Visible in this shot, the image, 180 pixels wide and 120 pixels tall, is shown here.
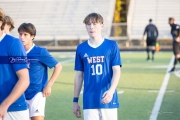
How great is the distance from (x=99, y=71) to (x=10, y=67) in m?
1.73

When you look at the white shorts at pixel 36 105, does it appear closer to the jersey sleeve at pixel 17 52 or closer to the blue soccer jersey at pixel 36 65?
the blue soccer jersey at pixel 36 65

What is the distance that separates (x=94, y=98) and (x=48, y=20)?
40.1 m

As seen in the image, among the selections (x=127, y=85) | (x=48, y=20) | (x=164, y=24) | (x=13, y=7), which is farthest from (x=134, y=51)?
(x=127, y=85)

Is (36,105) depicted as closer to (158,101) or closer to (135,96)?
(158,101)

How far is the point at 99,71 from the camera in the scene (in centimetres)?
697

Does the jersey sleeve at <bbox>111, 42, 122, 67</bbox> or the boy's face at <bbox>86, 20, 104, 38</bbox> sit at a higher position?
the boy's face at <bbox>86, 20, 104, 38</bbox>

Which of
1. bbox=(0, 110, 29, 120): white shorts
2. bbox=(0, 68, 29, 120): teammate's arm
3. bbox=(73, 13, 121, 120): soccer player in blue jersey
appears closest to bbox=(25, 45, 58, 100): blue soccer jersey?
bbox=(73, 13, 121, 120): soccer player in blue jersey

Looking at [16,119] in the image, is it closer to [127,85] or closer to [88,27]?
[88,27]

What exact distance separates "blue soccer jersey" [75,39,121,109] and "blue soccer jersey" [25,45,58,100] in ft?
4.30

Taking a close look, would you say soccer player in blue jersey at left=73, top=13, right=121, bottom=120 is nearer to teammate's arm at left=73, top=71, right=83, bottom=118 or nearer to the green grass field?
teammate's arm at left=73, top=71, right=83, bottom=118

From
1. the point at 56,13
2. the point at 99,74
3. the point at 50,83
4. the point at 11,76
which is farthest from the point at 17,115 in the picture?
the point at 56,13

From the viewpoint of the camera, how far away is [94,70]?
22.9ft

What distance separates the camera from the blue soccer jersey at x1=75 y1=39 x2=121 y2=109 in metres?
6.96

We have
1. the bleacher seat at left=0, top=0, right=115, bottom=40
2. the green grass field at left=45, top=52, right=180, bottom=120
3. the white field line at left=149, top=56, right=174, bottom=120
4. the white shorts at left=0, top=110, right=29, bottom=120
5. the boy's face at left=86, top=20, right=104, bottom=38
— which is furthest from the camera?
the bleacher seat at left=0, top=0, right=115, bottom=40
